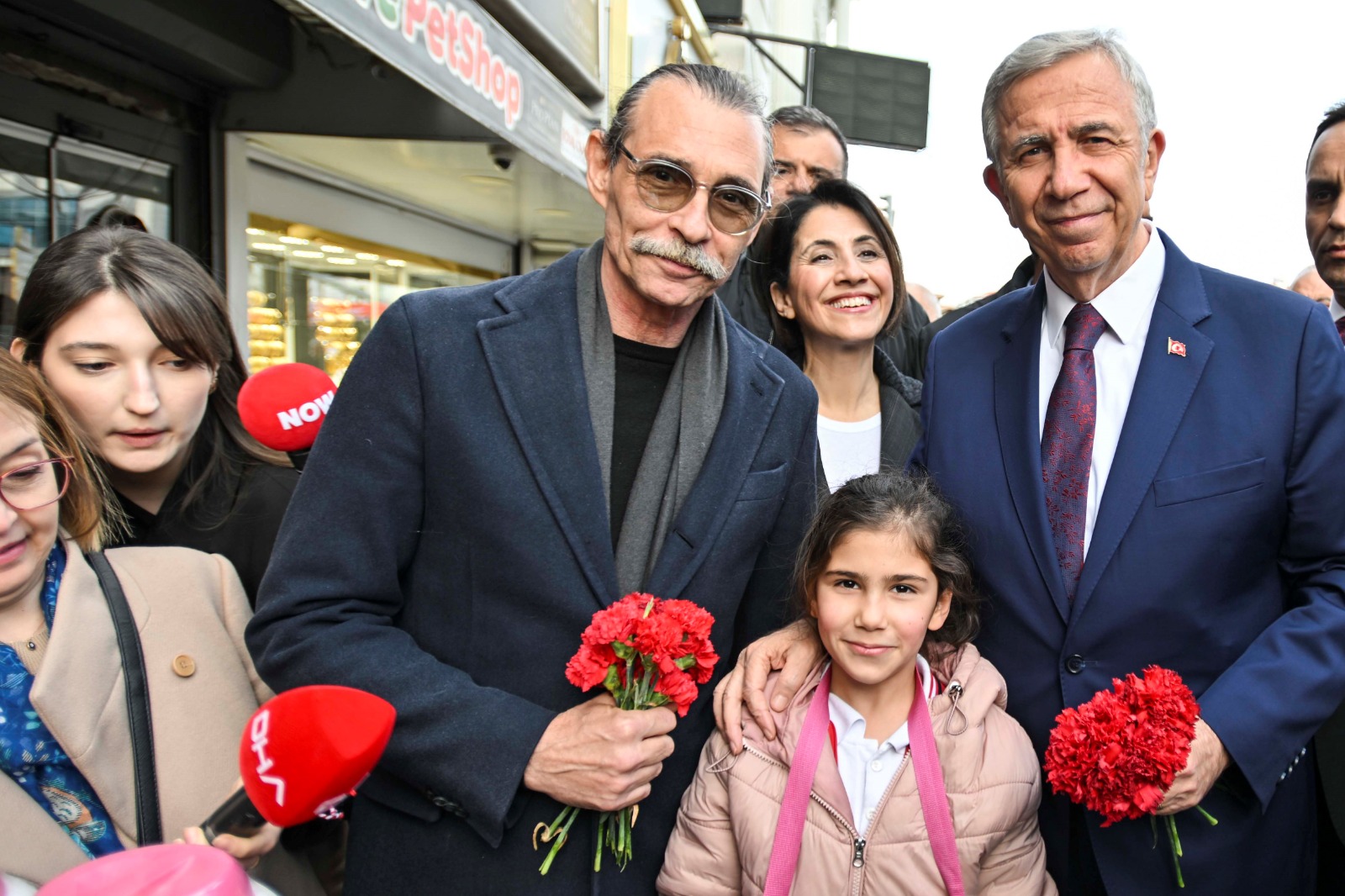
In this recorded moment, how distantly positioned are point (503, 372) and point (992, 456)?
3.64ft


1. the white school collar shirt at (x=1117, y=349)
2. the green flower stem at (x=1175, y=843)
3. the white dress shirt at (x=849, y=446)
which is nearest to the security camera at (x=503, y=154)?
the white dress shirt at (x=849, y=446)

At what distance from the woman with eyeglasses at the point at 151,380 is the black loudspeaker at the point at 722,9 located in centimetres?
1068

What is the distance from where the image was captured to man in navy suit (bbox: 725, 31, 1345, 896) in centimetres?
193

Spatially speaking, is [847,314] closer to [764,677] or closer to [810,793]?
[764,677]

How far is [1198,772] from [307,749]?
1539 mm

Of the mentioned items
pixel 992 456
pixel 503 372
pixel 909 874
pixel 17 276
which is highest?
pixel 17 276

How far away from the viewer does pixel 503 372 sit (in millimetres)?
1921

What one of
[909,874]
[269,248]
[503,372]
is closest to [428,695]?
[503,372]

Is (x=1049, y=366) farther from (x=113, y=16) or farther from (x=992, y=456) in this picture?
(x=113, y=16)

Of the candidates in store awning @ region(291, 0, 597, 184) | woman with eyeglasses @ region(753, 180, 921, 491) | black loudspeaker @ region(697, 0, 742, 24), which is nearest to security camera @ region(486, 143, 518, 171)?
store awning @ region(291, 0, 597, 184)

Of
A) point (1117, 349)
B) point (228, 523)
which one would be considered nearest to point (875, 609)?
point (1117, 349)

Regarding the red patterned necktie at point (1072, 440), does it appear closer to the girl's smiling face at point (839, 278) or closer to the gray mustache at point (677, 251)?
the gray mustache at point (677, 251)

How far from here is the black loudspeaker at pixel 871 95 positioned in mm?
9477

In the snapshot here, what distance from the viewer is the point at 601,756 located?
5.65ft
